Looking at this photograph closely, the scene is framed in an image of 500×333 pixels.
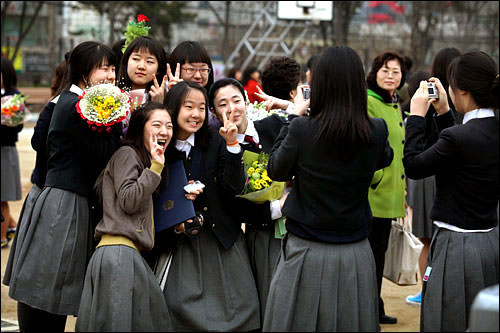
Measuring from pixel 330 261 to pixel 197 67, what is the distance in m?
1.88

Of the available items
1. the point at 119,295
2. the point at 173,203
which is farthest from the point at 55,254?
the point at 173,203

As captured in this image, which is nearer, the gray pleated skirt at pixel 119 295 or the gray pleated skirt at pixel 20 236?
the gray pleated skirt at pixel 119 295

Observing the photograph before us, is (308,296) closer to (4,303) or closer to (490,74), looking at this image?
(490,74)

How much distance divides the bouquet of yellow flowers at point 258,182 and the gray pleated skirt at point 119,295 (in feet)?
2.60

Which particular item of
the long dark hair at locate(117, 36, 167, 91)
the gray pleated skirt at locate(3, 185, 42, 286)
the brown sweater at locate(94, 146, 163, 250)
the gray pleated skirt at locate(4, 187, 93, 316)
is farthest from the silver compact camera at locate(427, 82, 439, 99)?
the gray pleated skirt at locate(3, 185, 42, 286)

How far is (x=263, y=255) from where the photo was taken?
4.52 metres

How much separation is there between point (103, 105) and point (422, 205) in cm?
358

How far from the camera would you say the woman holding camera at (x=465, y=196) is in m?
3.63

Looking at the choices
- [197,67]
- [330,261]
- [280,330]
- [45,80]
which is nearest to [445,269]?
[330,261]

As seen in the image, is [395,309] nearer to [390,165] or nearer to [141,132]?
[390,165]

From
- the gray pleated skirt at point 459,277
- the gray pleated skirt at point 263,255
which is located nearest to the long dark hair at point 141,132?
the gray pleated skirt at point 263,255

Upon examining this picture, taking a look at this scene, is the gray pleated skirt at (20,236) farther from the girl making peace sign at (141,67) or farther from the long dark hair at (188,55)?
the long dark hair at (188,55)

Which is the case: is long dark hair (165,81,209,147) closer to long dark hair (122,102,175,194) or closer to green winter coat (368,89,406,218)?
long dark hair (122,102,175,194)

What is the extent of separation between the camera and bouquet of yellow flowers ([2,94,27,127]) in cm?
826
